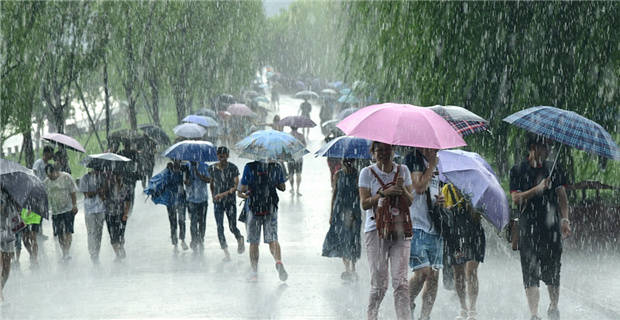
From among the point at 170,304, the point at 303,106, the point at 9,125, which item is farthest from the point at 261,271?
the point at 303,106

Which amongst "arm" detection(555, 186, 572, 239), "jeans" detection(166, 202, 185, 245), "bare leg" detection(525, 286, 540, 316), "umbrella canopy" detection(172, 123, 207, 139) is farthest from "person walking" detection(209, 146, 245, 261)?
"umbrella canopy" detection(172, 123, 207, 139)

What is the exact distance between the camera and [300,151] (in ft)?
35.8

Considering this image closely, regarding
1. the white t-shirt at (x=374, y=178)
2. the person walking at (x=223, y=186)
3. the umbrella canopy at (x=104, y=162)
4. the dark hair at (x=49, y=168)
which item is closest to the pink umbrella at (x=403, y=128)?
the white t-shirt at (x=374, y=178)

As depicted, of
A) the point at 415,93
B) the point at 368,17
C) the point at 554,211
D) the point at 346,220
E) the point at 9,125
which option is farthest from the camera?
the point at 9,125

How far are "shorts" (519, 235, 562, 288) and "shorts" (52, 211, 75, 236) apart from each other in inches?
261

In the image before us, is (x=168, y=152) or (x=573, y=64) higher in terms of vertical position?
(x=573, y=64)

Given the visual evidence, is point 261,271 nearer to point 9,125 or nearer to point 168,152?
point 168,152

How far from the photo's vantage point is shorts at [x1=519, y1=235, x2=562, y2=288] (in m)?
7.44

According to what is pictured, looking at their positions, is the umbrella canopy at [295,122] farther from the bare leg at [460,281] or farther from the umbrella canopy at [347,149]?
the bare leg at [460,281]

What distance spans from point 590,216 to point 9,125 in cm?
1058

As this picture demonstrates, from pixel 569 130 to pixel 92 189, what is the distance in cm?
673

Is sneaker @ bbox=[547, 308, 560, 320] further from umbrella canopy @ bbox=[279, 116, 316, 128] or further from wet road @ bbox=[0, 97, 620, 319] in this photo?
umbrella canopy @ bbox=[279, 116, 316, 128]

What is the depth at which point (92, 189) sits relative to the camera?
36.8ft

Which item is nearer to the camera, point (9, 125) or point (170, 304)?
point (170, 304)
